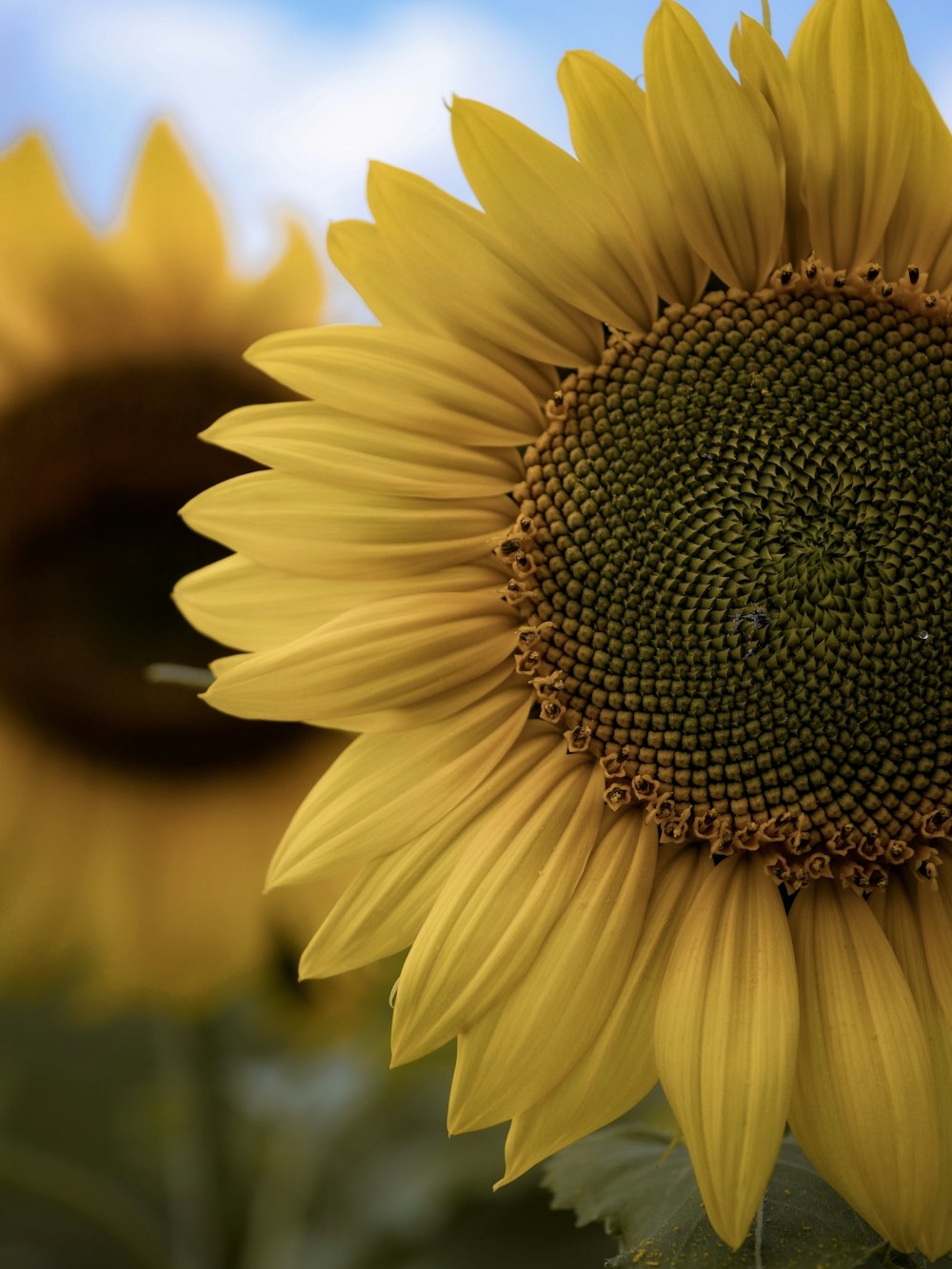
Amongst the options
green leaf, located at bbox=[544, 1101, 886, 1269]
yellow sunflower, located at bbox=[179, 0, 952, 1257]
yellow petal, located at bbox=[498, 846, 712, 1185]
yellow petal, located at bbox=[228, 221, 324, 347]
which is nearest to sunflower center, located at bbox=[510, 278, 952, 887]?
yellow sunflower, located at bbox=[179, 0, 952, 1257]

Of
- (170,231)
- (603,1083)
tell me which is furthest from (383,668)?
(170,231)

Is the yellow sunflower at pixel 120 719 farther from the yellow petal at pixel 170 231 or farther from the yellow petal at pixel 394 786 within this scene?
the yellow petal at pixel 394 786

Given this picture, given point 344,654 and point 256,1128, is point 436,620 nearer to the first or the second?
point 344,654

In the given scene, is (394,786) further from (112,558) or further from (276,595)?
(112,558)

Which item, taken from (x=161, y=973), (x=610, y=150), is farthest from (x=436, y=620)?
(x=161, y=973)

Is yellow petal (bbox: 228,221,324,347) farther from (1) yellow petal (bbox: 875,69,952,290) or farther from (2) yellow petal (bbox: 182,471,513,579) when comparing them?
(1) yellow petal (bbox: 875,69,952,290)
